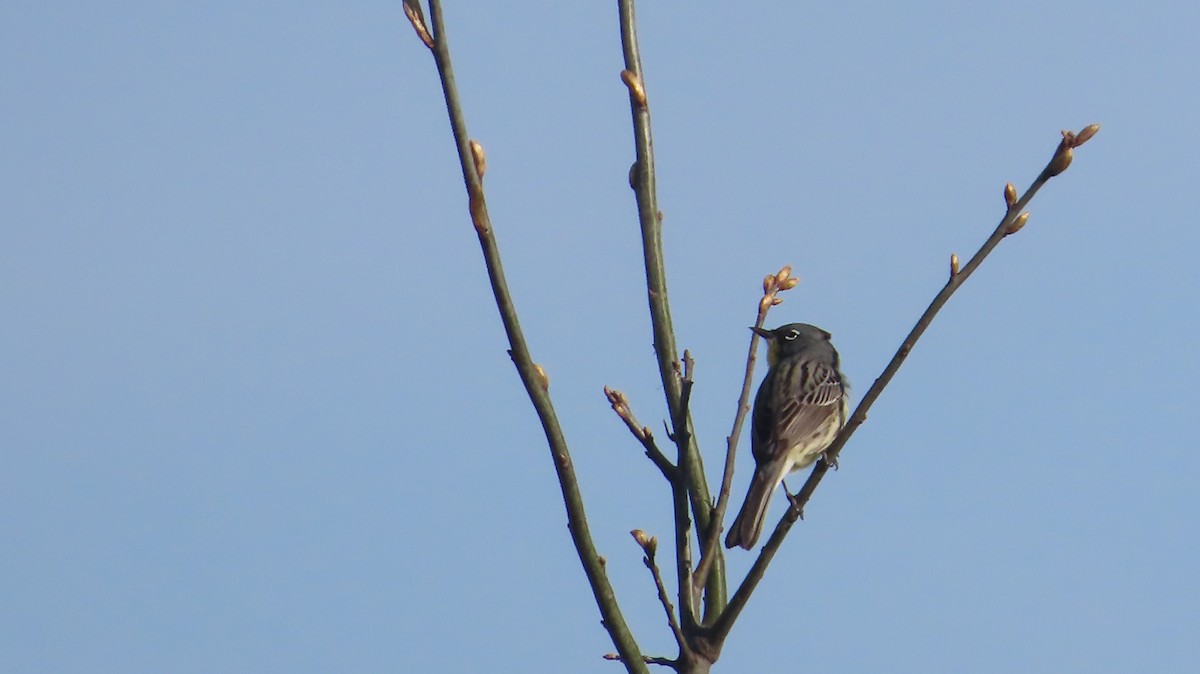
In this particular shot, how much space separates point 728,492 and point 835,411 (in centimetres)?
677

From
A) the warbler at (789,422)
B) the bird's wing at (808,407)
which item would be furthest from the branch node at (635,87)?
the bird's wing at (808,407)

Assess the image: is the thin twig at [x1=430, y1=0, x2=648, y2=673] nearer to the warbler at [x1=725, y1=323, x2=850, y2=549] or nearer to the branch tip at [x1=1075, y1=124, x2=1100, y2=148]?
the branch tip at [x1=1075, y1=124, x2=1100, y2=148]

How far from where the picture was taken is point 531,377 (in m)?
4.57

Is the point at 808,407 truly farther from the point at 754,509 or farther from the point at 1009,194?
the point at 1009,194

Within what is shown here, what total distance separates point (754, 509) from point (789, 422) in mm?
1055

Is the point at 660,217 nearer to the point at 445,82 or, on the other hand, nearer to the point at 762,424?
the point at 445,82

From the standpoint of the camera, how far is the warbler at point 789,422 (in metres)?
10.7

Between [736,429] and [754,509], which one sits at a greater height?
[754,509]

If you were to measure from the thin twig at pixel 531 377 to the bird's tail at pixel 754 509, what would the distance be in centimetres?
512

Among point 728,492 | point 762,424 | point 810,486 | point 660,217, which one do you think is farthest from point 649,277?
point 762,424

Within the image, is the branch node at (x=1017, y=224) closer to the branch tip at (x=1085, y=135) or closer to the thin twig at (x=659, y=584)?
the branch tip at (x=1085, y=135)

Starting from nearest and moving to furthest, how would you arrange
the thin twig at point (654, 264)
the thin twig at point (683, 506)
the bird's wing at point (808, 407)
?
the thin twig at point (683, 506)
the thin twig at point (654, 264)
the bird's wing at point (808, 407)

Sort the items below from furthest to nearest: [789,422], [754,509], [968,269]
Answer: [789,422] < [754,509] < [968,269]

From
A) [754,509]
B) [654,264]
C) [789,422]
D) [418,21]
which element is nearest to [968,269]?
[654,264]
